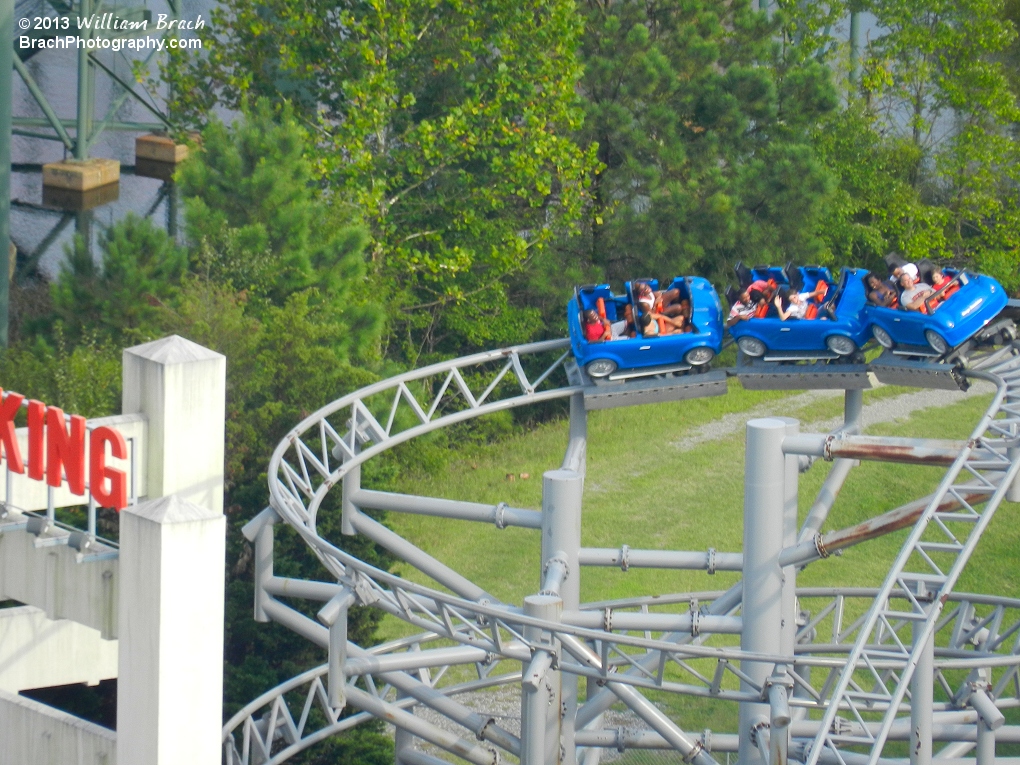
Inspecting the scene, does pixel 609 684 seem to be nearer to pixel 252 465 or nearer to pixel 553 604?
pixel 553 604

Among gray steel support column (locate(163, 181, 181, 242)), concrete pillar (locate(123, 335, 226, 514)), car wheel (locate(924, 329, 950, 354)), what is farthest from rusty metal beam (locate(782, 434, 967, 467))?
gray steel support column (locate(163, 181, 181, 242))

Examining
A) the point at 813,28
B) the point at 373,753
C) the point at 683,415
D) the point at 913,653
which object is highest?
the point at 813,28

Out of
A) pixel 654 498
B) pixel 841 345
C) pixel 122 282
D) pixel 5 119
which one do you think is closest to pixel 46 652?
pixel 841 345

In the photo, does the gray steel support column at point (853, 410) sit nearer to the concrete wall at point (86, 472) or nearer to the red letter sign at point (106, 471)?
the concrete wall at point (86, 472)

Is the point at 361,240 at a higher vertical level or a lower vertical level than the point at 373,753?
higher

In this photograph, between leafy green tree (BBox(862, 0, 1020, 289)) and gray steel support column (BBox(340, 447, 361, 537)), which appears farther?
leafy green tree (BBox(862, 0, 1020, 289))

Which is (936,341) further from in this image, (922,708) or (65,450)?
(65,450)

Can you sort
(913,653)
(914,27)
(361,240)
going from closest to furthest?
(913,653), (361,240), (914,27)

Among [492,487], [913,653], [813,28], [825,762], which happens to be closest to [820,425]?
[492,487]

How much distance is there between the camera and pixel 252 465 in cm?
2238

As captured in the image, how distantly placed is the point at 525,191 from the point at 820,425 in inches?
371

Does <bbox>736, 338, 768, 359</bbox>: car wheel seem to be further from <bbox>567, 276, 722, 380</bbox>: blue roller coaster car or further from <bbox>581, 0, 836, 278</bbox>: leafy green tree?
<bbox>581, 0, 836, 278</bbox>: leafy green tree

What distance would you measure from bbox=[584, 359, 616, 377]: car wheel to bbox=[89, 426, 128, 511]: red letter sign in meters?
7.13

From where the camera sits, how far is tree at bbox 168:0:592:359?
27.5 m
